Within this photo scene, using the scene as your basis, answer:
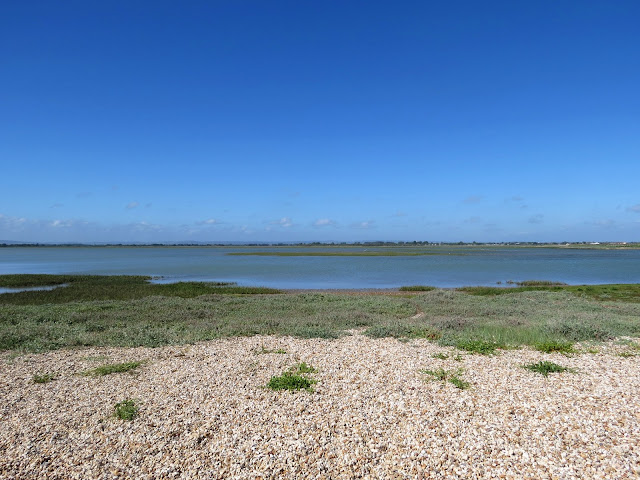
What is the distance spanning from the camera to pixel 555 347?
12570mm

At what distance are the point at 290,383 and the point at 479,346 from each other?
659 cm

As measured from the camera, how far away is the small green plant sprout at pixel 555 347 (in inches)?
488

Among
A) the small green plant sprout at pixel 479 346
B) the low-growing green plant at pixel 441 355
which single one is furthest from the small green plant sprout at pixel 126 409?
the small green plant sprout at pixel 479 346

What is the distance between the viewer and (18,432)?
7156 millimetres

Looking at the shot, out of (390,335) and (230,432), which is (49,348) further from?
(390,335)

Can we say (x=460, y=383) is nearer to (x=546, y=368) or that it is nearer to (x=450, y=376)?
(x=450, y=376)

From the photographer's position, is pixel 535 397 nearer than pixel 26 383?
Yes

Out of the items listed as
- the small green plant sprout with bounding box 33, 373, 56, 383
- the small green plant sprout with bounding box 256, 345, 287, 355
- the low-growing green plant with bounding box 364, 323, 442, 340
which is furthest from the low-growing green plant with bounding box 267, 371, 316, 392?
the low-growing green plant with bounding box 364, 323, 442, 340

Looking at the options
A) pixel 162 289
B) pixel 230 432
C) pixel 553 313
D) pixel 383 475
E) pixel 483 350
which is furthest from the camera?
pixel 162 289

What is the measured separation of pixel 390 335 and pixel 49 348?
468 inches

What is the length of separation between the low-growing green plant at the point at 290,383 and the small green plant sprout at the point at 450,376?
3091mm

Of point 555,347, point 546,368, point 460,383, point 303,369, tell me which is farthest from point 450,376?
point 555,347

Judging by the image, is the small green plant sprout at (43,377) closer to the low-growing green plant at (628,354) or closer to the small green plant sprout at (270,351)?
the small green plant sprout at (270,351)

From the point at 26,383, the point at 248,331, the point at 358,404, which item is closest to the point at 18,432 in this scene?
the point at 26,383
